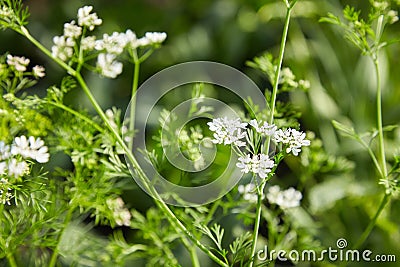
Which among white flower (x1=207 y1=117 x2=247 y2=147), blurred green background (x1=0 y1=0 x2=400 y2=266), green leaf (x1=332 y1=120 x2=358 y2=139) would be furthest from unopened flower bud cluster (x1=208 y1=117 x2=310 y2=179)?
blurred green background (x1=0 y1=0 x2=400 y2=266)

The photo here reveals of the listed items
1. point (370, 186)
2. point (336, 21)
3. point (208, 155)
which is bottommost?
point (370, 186)

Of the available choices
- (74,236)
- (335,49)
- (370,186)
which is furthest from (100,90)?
(74,236)

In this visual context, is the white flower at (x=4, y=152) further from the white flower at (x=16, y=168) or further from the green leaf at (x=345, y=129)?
the green leaf at (x=345, y=129)

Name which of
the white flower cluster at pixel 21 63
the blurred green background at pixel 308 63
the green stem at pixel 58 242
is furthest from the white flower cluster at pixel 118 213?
the blurred green background at pixel 308 63

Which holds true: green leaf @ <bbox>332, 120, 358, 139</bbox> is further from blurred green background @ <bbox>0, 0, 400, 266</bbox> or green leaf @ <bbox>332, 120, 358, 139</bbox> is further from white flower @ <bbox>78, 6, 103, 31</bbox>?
blurred green background @ <bbox>0, 0, 400, 266</bbox>

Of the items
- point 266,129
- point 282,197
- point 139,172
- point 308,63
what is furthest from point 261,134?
point 308,63

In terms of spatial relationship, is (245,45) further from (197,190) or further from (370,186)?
(197,190)

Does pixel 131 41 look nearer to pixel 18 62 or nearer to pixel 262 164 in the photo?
pixel 18 62
